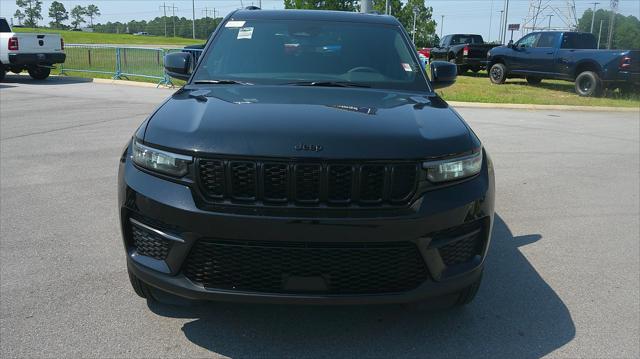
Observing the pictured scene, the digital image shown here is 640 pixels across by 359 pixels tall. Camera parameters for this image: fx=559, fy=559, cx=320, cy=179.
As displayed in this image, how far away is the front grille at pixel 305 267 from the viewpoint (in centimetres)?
261

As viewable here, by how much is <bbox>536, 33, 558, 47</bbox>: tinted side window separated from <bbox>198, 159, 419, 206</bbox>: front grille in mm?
18156

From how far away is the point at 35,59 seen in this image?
18875 mm

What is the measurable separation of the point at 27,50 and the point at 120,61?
10.3ft

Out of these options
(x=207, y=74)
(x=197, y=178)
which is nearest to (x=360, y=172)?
(x=197, y=178)

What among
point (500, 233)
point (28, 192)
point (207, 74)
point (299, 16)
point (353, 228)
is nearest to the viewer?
point (353, 228)

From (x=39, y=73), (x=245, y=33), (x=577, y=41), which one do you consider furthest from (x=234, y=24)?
(x=39, y=73)

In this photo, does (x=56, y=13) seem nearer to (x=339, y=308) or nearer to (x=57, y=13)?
(x=57, y=13)

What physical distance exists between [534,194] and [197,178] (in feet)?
15.3

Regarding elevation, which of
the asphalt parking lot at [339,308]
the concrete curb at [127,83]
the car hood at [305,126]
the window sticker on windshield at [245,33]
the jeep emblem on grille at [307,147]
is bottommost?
the asphalt parking lot at [339,308]

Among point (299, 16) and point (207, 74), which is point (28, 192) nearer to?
point (207, 74)

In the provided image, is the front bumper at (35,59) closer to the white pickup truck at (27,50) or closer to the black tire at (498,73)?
the white pickup truck at (27,50)

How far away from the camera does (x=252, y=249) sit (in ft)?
8.58

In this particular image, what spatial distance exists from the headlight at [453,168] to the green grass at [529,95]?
12.9m

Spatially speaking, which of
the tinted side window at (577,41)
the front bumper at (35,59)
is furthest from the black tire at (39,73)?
the tinted side window at (577,41)
